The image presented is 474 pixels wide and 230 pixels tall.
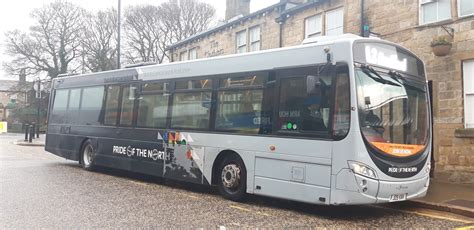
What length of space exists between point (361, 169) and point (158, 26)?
40026 mm

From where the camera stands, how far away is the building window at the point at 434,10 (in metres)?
11.7

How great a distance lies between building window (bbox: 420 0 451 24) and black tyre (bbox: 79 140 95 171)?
10376mm

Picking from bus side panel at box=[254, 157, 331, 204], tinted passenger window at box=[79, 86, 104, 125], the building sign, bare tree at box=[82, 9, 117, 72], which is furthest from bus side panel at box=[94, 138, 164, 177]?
bare tree at box=[82, 9, 117, 72]

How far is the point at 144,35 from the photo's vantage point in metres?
43.7

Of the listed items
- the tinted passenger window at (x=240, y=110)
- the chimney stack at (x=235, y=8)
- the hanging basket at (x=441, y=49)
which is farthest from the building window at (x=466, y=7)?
the chimney stack at (x=235, y=8)

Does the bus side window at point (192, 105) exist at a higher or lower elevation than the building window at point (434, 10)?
lower

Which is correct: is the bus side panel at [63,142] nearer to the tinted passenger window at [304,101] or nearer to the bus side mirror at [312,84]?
the tinted passenger window at [304,101]

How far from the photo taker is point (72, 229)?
5836mm

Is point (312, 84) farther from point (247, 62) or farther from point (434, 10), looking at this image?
point (434, 10)

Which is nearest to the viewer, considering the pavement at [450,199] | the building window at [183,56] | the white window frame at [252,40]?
the pavement at [450,199]

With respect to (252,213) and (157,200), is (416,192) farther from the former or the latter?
(157,200)

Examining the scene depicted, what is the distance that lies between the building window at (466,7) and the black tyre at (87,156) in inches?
432

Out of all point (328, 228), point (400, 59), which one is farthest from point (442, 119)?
point (328, 228)

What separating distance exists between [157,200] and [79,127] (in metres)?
6.08
